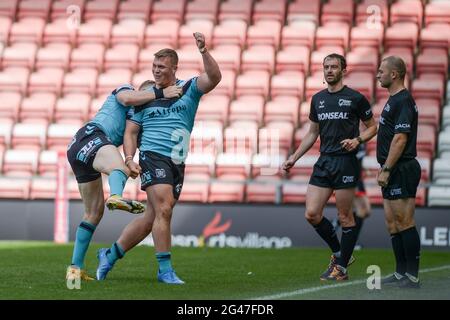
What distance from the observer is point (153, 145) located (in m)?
10.3

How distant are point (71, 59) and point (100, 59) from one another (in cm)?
60

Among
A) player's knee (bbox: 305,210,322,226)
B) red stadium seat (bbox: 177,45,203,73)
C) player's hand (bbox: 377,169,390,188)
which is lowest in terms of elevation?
player's knee (bbox: 305,210,322,226)

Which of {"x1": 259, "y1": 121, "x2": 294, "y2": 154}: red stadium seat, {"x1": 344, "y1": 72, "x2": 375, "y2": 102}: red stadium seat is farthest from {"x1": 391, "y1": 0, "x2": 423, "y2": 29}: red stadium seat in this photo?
{"x1": 259, "y1": 121, "x2": 294, "y2": 154}: red stadium seat

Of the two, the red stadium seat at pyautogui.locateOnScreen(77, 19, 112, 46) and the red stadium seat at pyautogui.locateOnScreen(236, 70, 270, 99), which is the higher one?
the red stadium seat at pyautogui.locateOnScreen(77, 19, 112, 46)

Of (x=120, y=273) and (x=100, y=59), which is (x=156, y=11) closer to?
(x=100, y=59)

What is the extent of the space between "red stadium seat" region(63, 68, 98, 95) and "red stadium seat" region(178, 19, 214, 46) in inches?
74.1

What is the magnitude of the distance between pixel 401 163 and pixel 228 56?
1237cm

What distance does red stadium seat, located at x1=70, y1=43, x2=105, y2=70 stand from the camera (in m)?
22.8

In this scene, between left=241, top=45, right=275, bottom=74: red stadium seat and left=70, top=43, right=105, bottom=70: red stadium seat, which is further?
left=70, top=43, right=105, bottom=70: red stadium seat

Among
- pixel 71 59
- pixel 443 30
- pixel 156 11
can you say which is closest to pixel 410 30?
pixel 443 30

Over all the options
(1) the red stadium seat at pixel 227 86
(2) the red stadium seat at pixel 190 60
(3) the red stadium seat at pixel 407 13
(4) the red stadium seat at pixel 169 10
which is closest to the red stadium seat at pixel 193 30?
(2) the red stadium seat at pixel 190 60

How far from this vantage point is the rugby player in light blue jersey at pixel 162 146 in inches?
396

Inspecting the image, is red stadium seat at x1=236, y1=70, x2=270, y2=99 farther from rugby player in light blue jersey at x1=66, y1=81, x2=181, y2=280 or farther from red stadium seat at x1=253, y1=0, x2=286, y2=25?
rugby player in light blue jersey at x1=66, y1=81, x2=181, y2=280
